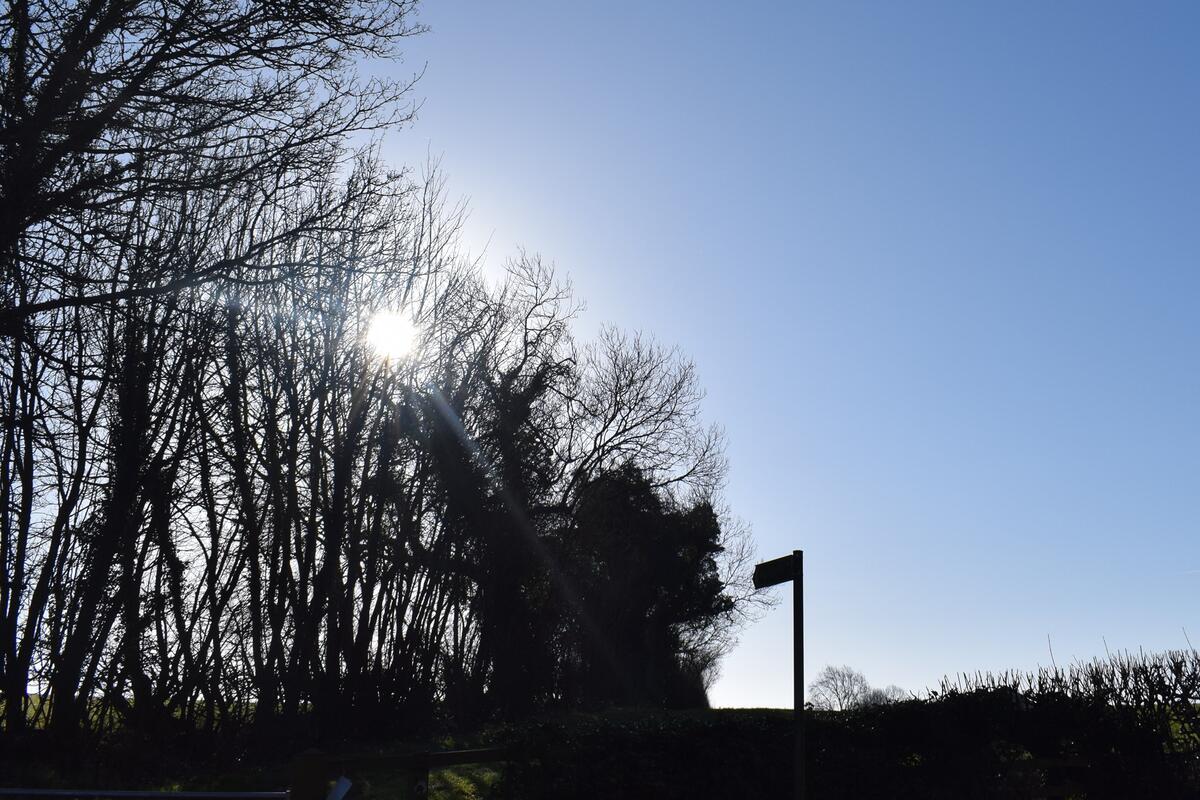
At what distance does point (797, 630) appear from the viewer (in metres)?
7.36

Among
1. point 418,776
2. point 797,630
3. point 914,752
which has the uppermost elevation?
point 797,630

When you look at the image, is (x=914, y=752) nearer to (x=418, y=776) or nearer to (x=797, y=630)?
(x=797, y=630)

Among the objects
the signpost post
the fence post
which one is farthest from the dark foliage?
the signpost post

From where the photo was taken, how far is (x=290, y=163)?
801 cm

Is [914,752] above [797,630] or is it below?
below

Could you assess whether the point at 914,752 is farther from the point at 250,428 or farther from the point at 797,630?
the point at 250,428

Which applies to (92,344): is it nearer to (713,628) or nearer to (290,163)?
(290,163)

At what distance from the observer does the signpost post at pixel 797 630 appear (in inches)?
286

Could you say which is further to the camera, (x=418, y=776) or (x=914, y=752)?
(x=914, y=752)

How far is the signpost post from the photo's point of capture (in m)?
7.26

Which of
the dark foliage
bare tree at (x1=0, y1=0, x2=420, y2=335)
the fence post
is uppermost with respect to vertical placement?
bare tree at (x1=0, y1=0, x2=420, y2=335)

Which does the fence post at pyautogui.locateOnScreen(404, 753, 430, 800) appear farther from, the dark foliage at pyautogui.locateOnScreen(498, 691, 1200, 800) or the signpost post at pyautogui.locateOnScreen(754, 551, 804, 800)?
the signpost post at pyautogui.locateOnScreen(754, 551, 804, 800)

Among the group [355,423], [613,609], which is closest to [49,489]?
[355,423]

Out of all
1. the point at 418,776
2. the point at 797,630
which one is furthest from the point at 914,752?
the point at 418,776
